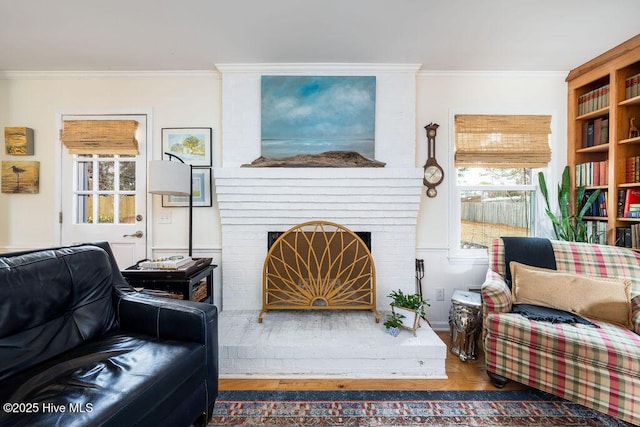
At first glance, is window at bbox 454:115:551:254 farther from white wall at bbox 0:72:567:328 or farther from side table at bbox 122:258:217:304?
side table at bbox 122:258:217:304

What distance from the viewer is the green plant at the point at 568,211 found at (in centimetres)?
232

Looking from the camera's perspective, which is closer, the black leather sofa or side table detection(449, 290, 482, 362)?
the black leather sofa

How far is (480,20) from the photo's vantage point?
1.80m

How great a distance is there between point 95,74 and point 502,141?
3.85 meters

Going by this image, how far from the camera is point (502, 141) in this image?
250 centimetres

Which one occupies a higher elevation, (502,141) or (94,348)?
(502,141)

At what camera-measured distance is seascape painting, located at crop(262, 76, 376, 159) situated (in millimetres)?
2393

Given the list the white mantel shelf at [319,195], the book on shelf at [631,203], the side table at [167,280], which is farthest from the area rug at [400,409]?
the book on shelf at [631,203]

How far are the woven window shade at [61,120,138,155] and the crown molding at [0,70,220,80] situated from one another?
427 mm

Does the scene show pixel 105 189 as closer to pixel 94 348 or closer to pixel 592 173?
pixel 94 348

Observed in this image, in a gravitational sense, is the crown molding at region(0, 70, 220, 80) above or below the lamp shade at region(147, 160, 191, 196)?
above

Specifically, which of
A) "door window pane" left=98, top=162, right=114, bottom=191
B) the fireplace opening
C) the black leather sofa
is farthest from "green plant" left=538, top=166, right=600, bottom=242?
"door window pane" left=98, top=162, right=114, bottom=191

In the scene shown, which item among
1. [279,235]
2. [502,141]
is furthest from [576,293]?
[279,235]

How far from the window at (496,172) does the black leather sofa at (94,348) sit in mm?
2389
